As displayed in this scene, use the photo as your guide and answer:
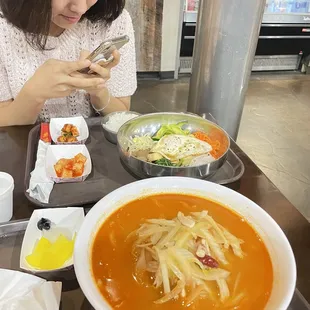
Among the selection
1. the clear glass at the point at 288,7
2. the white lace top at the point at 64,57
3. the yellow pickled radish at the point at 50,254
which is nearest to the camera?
the yellow pickled radish at the point at 50,254

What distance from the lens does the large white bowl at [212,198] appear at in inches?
28.0

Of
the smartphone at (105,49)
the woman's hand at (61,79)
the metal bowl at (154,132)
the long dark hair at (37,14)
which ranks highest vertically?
the long dark hair at (37,14)

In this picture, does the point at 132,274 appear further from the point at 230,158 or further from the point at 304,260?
the point at 230,158

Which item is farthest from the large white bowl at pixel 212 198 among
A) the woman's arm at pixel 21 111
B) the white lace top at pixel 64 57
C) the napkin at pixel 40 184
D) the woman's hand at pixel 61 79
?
the white lace top at pixel 64 57

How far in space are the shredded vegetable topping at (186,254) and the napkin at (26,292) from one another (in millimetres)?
201

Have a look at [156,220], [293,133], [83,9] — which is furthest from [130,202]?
[293,133]

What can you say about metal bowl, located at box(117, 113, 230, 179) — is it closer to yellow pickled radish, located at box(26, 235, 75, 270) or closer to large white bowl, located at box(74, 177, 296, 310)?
large white bowl, located at box(74, 177, 296, 310)

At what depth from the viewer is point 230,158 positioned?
137 centimetres

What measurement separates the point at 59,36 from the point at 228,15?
0.80 m

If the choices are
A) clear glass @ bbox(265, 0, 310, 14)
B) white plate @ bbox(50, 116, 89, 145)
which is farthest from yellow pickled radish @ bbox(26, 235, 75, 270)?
clear glass @ bbox(265, 0, 310, 14)

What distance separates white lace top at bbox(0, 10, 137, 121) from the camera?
5.41 feet

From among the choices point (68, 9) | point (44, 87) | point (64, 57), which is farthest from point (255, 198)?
point (64, 57)

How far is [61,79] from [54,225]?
577 mm

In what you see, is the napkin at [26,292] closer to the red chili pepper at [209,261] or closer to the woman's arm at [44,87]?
the red chili pepper at [209,261]
